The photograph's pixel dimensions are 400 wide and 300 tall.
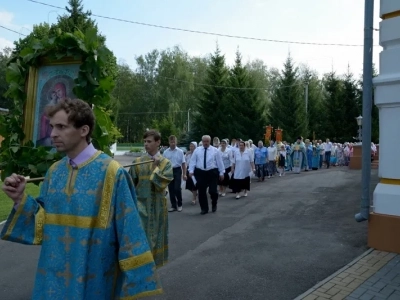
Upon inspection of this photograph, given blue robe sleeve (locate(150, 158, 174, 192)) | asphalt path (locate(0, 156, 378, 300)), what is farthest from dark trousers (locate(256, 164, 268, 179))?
blue robe sleeve (locate(150, 158, 174, 192))

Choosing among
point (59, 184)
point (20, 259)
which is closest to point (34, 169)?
point (59, 184)

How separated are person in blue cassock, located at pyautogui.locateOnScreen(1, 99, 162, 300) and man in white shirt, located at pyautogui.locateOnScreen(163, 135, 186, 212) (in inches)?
302

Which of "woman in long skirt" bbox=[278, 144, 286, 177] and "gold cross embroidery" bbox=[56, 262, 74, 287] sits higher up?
"gold cross embroidery" bbox=[56, 262, 74, 287]

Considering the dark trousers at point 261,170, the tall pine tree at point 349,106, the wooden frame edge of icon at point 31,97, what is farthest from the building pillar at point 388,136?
the tall pine tree at point 349,106

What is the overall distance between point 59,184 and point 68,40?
2108mm

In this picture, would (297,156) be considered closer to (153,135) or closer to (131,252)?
(153,135)

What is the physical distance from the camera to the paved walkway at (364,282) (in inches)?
190

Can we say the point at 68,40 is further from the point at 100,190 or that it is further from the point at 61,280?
the point at 61,280

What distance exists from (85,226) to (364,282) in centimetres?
378

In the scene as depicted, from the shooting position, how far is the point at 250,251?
687 cm

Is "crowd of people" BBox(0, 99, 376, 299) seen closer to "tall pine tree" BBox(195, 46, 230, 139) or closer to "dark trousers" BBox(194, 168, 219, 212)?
"dark trousers" BBox(194, 168, 219, 212)

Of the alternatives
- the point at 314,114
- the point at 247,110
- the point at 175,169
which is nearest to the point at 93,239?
the point at 175,169

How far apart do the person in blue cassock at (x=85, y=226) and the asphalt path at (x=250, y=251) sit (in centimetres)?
247

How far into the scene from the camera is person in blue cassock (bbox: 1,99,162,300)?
8.59 ft
